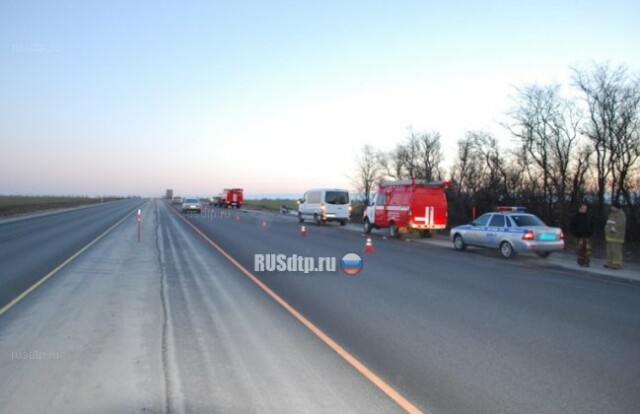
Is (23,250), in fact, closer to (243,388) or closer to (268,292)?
(268,292)

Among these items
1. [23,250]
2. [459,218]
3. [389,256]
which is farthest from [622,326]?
[459,218]

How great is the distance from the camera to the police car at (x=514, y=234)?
17000 mm

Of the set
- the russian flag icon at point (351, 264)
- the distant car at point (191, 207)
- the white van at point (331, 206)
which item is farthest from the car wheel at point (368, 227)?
the distant car at point (191, 207)

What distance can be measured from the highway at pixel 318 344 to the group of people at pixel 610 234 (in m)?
3.21

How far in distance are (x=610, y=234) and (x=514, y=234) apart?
2.93m

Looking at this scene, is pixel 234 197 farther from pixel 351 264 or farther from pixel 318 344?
pixel 318 344

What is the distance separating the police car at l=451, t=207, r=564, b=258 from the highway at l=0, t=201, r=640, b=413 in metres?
4.37

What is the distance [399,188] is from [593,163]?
364 inches

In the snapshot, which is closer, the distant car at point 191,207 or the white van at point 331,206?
the white van at point 331,206

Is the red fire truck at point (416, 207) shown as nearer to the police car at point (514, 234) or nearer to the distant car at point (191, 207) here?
the police car at point (514, 234)

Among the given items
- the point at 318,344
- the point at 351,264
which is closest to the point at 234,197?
the point at 351,264

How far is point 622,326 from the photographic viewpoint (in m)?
7.80

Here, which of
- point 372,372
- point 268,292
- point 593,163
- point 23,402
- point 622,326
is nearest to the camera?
point 23,402

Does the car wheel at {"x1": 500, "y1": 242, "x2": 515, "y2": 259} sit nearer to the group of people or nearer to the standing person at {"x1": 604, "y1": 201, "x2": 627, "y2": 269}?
the group of people
